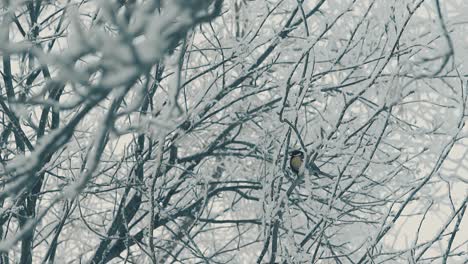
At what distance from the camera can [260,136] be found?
6832 mm

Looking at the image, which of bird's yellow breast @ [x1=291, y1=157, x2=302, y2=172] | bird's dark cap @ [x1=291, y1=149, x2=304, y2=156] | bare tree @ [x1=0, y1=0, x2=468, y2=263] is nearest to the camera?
bare tree @ [x1=0, y1=0, x2=468, y2=263]

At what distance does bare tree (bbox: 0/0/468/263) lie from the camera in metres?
3.83

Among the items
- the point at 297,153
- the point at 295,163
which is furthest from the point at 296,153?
the point at 295,163

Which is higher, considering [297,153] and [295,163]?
[297,153]

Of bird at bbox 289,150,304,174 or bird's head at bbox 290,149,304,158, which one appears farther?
bird's head at bbox 290,149,304,158

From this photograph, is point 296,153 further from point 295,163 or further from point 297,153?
point 295,163

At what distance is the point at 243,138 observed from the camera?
738cm

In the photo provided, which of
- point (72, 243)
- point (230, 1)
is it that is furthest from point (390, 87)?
point (72, 243)

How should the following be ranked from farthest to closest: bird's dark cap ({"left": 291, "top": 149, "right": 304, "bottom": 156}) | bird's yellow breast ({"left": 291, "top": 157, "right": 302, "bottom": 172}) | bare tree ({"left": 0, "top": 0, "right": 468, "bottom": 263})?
bird's dark cap ({"left": 291, "top": 149, "right": 304, "bottom": 156})
bird's yellow breast ({"left": 291, "top": 157, "right": 302, "bottom": 172})
bare tree ({"left": 0, "top": 0, "right": 468, "bottom": 263})

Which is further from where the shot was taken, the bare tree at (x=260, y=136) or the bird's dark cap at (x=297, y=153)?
the bird's dark cap at (x=297, y=153)

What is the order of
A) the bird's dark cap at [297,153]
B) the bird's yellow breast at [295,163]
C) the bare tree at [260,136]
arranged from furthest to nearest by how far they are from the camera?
the bird's dark cap at [297,153] → the bird's yellow breast at [295,163] → the bare tree at [260,136]

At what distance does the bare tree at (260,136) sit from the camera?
3.83 meters

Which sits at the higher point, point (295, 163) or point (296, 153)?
point (296, 153)

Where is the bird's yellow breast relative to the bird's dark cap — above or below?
below
